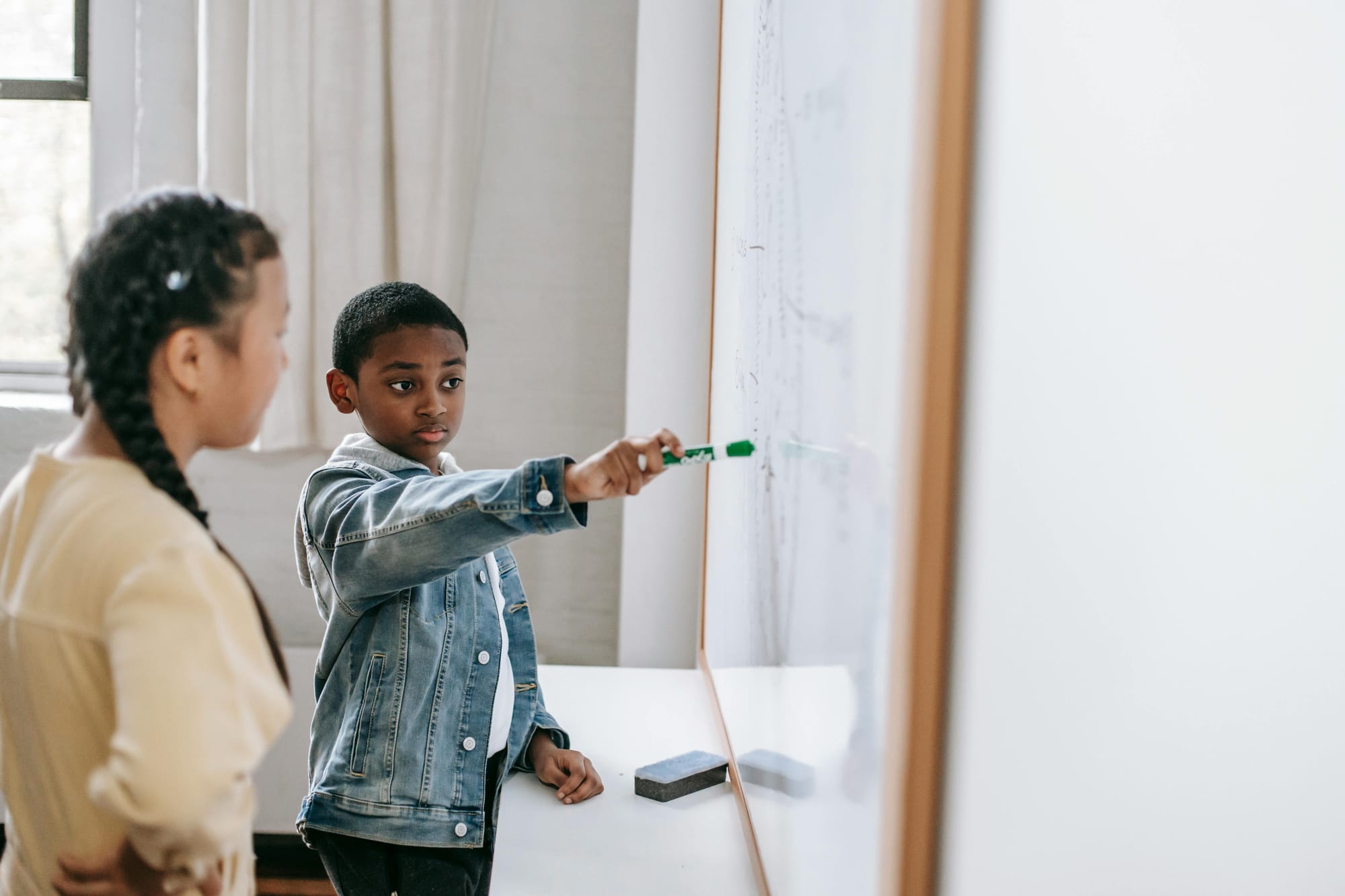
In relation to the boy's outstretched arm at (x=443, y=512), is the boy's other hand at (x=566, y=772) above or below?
below

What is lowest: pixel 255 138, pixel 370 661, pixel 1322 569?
pixel 370 661

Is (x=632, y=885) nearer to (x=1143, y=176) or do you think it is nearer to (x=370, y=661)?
(x=370, y=661)

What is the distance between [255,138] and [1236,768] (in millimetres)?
1956

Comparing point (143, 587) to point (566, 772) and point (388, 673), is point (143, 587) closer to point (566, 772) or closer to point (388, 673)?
point (388, 673)

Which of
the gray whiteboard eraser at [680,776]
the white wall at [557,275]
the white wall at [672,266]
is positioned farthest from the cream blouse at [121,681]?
the white wall at [557,275]

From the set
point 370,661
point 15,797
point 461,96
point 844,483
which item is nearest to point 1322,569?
point 844,483

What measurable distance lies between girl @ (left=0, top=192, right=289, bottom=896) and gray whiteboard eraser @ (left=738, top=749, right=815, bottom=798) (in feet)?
1.09

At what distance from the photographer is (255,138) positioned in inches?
74.5

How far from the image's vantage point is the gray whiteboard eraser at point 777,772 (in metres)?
0.69

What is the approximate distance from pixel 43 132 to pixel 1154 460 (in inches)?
94.1

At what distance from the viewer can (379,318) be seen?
1.05 meters

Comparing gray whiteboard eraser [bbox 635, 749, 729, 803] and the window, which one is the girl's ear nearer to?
gray whiteboard eraser [bbox 635, 749, 729, 803]

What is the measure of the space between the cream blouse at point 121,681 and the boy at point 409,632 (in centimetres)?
27

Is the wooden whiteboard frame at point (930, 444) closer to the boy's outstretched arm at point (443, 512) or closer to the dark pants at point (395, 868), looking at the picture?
the boy's outstretched arm at point (443, 512)
